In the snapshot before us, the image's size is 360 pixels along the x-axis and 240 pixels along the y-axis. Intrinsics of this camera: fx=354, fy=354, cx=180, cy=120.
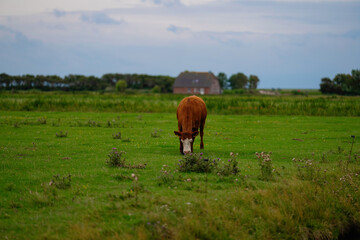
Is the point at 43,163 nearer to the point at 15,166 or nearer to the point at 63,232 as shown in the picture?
the point at 15,166

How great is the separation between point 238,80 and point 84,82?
204 feet

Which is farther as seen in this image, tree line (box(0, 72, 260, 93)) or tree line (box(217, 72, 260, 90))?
tree line (box(217, 72, 260, 90))

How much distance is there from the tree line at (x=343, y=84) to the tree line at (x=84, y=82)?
160 ft

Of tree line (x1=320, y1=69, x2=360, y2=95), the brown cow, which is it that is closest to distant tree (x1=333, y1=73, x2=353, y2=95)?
tree line (x1=320, y1=69, x2=360, y2=95)

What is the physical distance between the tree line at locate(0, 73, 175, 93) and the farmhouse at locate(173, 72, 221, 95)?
725 centimetres

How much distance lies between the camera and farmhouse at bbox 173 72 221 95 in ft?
354

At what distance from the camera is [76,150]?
53.3ft

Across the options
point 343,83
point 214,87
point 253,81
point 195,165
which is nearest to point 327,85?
point 343,83

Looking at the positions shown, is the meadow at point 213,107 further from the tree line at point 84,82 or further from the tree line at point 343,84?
the tree line at point 84,82

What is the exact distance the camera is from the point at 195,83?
108 m

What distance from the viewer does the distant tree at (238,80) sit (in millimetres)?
143500

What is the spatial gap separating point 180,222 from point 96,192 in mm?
2627

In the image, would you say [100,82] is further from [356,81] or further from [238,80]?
[356,81]

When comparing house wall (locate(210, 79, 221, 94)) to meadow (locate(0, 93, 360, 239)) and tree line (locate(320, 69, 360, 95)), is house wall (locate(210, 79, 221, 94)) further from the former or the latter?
meadow (locate(0, 93, 360, 239))
